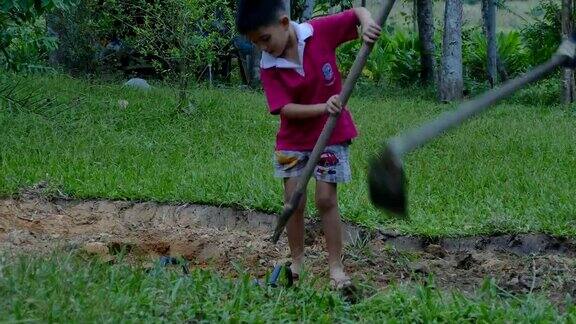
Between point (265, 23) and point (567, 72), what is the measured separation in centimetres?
817

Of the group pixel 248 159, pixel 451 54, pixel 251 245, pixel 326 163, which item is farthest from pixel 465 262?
pixel 451 54

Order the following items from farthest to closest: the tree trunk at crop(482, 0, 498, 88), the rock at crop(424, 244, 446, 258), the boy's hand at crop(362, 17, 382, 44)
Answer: the tree trunk at crop(482, 0, 498, 88), the rock at crop(424, 244, 446, 258), the boy's hand at crop(362, 17, 382, 44)

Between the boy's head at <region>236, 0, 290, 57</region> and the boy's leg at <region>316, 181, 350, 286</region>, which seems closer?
the boy's head at <region>236, 0, 290, 57</region>

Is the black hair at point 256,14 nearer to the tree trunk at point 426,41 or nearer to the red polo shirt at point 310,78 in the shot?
the red polo shirt at point 310,78

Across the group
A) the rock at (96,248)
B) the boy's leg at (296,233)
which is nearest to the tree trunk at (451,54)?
the rock at (96,248)

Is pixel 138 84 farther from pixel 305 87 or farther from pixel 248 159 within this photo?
pixel 305 87

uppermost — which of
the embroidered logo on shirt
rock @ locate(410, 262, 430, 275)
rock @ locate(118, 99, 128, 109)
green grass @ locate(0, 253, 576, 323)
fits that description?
rock @ locate(118, 99, 128, 109)

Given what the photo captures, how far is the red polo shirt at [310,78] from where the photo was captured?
4.85m

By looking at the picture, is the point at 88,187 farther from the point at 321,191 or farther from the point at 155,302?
the point at 155,302

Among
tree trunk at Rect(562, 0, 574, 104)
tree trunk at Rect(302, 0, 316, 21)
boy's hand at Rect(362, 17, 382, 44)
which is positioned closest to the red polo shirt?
boy's hand at Rect(362, 17, 382, 44)

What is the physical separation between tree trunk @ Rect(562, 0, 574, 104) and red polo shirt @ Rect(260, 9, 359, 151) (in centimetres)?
725

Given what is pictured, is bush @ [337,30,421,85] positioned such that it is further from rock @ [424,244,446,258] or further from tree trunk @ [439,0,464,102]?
rock @ [424,244,446,258]

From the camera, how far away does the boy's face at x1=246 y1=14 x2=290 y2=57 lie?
4750 mm

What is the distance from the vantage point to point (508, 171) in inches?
288
